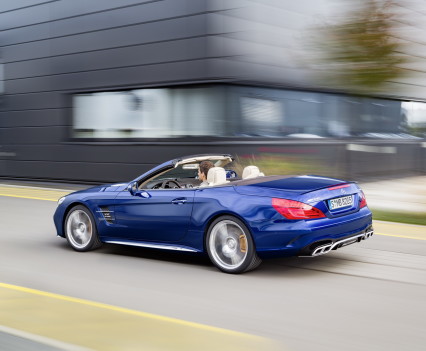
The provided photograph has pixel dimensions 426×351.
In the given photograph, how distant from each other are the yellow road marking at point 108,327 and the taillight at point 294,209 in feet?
6.03

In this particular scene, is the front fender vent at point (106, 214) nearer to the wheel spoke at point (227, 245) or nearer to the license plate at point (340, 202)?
the wheel spoke at point (227, 245)

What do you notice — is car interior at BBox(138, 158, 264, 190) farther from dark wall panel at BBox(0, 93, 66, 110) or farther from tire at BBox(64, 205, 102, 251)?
dark wall panel at BBox(0, 93, 66, 110)

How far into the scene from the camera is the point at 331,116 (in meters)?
21.0

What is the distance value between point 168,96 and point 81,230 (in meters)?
10.7

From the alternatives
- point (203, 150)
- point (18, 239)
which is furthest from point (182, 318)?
point (203, 150)

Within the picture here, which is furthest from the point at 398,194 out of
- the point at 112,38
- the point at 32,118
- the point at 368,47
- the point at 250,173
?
the point at 32,118

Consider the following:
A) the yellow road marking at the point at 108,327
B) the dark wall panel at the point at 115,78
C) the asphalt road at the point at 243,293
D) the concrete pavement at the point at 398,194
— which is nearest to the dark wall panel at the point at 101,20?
the dark wall panel at the point at 115,78

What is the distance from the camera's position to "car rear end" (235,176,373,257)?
21.3ft

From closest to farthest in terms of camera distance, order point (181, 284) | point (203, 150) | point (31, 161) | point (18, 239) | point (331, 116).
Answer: point (181, 284) < point (18, 239) < point (203, 150) < point (331, 116) < point (31, 161)

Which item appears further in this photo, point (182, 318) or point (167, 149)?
point (167, 149)

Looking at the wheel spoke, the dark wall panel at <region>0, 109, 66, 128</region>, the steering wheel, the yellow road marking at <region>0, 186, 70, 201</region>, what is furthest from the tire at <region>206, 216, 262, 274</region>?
the dark wall panel at <region>0, 109, 66, 128</region>

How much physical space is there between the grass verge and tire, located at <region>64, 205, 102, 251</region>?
5617 mm

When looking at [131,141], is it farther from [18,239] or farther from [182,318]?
[182,318]

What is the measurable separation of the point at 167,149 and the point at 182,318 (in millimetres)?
13276
